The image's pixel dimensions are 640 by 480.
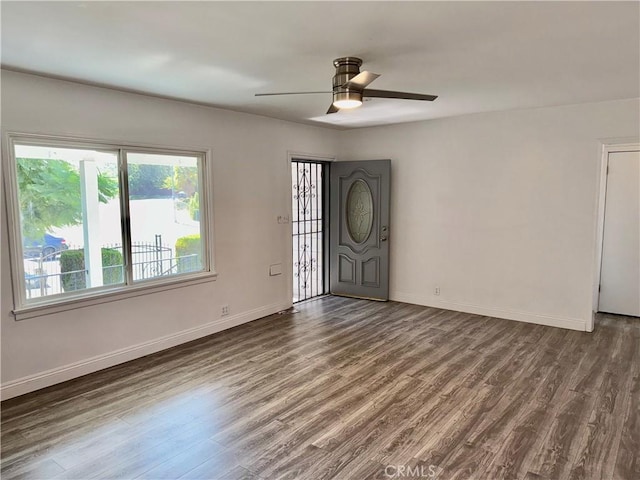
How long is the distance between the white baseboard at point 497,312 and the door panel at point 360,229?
39 cm

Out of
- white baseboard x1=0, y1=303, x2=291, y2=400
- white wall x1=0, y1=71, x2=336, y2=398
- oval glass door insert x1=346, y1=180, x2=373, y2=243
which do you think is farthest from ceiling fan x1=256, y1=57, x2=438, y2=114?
oval glass door insert x1=346, y1=180, x2=373, y2=243

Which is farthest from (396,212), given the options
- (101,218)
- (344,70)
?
(101,218)

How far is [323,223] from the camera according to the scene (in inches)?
255

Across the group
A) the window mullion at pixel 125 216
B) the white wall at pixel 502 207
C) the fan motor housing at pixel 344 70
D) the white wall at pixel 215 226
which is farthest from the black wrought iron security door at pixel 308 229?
the fan motor housing at pixel 344 70

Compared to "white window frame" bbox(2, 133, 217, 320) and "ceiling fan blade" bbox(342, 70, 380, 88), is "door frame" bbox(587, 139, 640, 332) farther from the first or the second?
"white window frame" bbox(2, 133, 217, 320)

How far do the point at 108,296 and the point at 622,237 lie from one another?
5.89m

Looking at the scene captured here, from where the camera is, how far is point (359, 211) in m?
6.21

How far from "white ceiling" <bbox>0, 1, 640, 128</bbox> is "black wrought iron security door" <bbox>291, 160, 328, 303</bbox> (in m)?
2.11

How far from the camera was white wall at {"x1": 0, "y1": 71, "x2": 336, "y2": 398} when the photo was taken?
3.22m

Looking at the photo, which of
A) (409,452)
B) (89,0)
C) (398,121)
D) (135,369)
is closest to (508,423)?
(409,452)

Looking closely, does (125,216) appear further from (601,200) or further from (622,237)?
(622,237)

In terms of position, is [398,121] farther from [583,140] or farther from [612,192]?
[612,192]

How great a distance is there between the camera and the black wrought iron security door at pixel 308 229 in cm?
600

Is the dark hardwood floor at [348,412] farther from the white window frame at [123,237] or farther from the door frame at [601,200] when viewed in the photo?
the door frame at [601,200]
